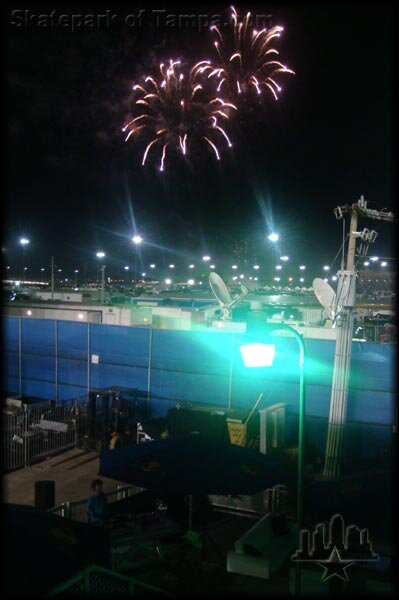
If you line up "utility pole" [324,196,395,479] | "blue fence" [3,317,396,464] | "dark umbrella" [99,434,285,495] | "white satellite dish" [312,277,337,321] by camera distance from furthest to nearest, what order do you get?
"white satellite dish" [312,277,337,321] < "blue fence" [3,317,396,464] < "utility pole" [324,196,395,479] < "dark umbrella" [99,434,285,495]

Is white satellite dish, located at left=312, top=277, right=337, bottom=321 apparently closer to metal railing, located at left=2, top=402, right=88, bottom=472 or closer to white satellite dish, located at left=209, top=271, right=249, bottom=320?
white satellite dish, located at left=209, top=271, right=249, bottom=320

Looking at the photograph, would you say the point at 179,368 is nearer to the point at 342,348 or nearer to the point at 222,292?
the point at 222,292

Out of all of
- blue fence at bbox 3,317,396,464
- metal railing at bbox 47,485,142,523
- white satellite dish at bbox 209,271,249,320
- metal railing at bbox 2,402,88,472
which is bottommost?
metal railing at bbox 2,402,88,472

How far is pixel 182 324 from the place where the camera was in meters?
18.6

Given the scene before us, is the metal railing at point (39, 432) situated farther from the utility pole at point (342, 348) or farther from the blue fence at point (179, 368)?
the utility pole at point (342, 348)

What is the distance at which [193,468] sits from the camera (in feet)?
24.8

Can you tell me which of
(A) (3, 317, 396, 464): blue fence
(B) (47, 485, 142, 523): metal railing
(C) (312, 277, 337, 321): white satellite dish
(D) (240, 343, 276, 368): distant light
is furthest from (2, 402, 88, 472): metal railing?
(C) (312, 277, 337, 321): white satellite dish

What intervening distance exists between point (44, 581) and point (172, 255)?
104m

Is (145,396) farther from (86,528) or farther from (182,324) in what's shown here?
(86,528)

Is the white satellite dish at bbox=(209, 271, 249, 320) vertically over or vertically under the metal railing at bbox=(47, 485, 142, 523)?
over

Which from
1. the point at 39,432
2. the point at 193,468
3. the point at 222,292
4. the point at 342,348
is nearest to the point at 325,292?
the point at 222,292

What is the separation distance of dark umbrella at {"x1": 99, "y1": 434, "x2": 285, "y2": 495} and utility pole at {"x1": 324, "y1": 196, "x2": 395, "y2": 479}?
439 cm

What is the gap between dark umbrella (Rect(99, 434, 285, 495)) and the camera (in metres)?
7.43

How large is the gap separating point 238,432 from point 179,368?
3.33m
